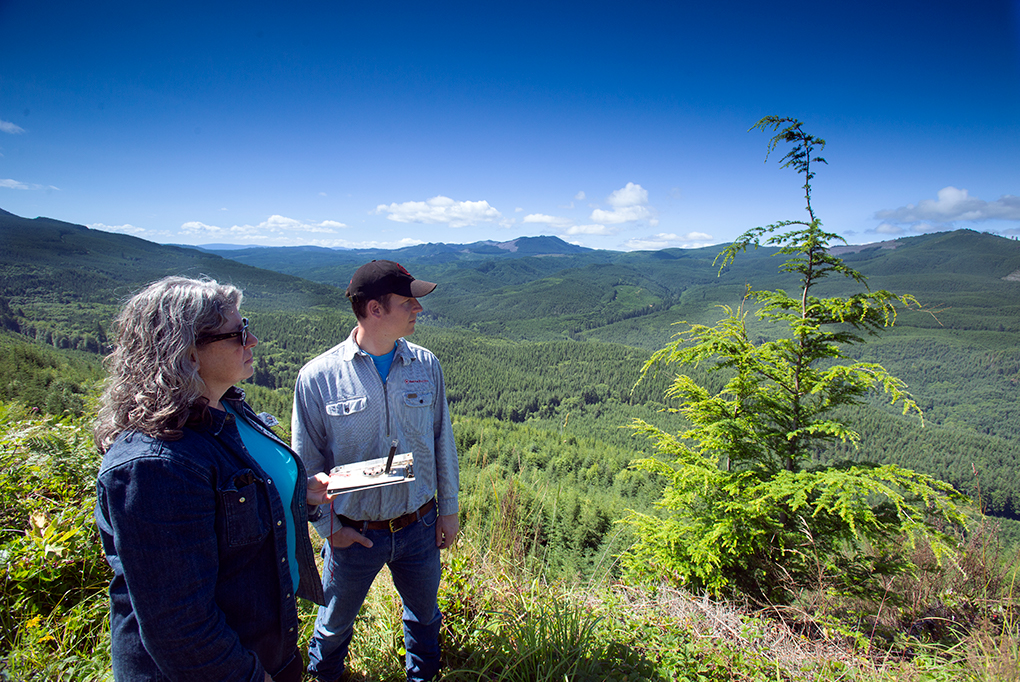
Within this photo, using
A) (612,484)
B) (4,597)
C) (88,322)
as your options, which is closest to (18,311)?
(88,322)

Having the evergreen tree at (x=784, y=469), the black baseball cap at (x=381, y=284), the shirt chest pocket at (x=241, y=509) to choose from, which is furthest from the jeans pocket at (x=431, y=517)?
the evergreen tree at (x=784, y=469)

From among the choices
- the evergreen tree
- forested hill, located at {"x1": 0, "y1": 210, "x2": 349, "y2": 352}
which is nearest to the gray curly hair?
the evergreen tree

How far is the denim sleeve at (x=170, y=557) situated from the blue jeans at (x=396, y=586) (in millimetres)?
839

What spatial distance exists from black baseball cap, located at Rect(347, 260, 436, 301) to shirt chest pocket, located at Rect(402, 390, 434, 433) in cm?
53

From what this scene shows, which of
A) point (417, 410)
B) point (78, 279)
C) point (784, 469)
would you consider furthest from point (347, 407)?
point (78, 279)

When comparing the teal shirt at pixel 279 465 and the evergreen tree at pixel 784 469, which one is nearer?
the teal shirt at pixel 279 465

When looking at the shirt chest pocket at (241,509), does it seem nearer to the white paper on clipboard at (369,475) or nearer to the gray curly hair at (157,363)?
the gray curly hair at (157,363)

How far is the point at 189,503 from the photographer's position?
3.70 ft

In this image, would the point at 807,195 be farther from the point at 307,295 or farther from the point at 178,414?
the point at 307,295

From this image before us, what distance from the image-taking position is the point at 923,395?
371 ft

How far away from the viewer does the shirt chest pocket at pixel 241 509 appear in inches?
49.1

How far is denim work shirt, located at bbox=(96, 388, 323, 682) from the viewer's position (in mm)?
1084

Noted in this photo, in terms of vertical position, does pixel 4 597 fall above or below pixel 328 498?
below

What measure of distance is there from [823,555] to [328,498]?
208 inches
